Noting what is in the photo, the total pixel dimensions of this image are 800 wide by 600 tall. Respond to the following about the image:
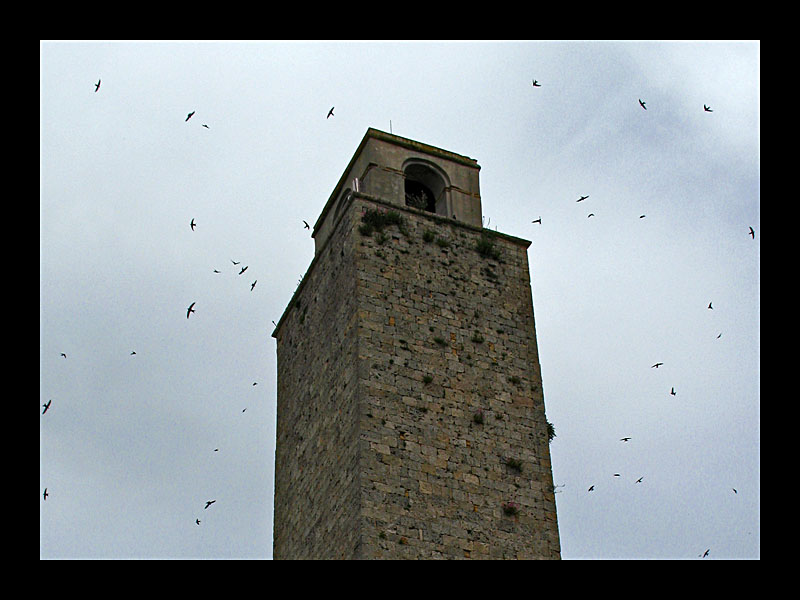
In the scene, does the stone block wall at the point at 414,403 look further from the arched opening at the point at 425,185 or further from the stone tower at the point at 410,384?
the arched opening at the point at 425,185

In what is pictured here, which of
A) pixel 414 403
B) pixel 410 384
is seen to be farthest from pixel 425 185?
pixel 414 403

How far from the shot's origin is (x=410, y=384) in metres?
17.5

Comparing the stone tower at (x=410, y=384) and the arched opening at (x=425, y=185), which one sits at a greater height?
the arched opening at (x=425, y=185)

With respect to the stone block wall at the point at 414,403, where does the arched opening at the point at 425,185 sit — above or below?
above

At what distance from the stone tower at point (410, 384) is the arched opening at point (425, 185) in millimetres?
31

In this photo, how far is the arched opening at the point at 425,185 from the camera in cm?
2125

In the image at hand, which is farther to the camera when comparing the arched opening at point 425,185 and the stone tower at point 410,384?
the arched opening at point 425,185

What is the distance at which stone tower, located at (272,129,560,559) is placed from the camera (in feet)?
54.1

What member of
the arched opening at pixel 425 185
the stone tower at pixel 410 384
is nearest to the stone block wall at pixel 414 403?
the stone tower at pixel 410 384

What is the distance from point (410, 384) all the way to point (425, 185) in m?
5.59

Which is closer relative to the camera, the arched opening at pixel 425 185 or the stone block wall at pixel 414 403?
the stone block wall at pixel 414 403

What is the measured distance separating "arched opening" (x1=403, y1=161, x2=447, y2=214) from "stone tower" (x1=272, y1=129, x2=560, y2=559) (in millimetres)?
31

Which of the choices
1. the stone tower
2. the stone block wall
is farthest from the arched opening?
the stone block wall
